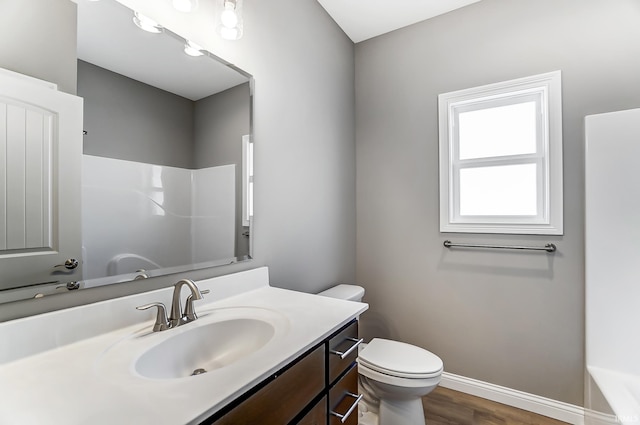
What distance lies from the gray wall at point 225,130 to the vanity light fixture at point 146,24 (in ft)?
0.90

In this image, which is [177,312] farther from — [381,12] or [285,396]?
[381,12]

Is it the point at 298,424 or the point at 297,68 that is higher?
→ the point at 297,68

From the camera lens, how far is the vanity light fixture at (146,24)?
1016 mm

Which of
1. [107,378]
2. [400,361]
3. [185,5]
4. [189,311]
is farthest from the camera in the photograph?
[400,361]

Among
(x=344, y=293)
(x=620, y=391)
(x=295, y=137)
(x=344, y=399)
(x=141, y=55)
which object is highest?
(x=141, y=55)

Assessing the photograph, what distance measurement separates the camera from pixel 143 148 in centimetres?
104

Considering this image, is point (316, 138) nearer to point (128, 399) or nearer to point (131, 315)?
point (131, 315)

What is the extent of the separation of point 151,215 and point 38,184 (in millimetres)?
321

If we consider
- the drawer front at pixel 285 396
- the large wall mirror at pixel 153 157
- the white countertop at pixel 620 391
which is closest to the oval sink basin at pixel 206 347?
the drawer front at pixel 285 396

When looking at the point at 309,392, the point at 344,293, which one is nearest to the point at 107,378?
the point at 309,392

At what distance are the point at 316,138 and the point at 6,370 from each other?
1.72m

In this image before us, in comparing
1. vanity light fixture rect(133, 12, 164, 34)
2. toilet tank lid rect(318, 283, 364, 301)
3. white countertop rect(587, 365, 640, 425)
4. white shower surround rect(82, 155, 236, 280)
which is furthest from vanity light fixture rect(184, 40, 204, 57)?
white countertop rect(587, 365, 640, 425)

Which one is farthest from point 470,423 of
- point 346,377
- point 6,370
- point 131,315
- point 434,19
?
point 434,19

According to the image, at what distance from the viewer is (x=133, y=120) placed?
3.33 feet
